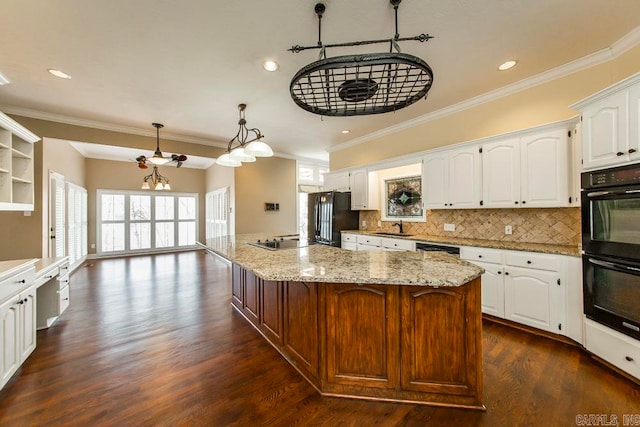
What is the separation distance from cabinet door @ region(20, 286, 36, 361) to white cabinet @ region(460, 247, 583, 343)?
445 cm

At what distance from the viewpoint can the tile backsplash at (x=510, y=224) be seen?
109 inches

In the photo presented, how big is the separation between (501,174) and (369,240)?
6.83 feet

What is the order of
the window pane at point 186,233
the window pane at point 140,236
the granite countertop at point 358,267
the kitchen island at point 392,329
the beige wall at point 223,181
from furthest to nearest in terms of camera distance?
the window pane at point 186,233
the window pane at point 140,236
the beige wall at point 223,181
the kitchen island at point 392,329
the granite countertop at point 358,267

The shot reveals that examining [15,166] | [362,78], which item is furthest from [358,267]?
[15,166]

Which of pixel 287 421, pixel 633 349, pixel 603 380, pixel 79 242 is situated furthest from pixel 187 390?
pixel 79 242

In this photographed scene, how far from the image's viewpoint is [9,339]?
194 centimetres

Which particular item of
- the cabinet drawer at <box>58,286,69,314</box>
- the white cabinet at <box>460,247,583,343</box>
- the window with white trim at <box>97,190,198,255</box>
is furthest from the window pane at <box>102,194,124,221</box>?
the white cabinet at <box>460,247,583,343</box>

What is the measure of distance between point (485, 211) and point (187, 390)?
3810mm

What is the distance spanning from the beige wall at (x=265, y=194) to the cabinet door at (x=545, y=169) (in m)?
4.98

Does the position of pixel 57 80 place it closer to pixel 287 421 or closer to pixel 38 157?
pixel 38 157

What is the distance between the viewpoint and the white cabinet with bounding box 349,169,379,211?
4766 mm

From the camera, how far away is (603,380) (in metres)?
1.92

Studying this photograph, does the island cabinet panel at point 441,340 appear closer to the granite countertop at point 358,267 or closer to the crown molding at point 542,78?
the granite countertop at point 358,267

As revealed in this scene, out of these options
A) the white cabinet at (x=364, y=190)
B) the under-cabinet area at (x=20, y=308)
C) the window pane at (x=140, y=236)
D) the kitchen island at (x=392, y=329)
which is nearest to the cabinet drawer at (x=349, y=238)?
the white cabinet at (x=364, y=190)
